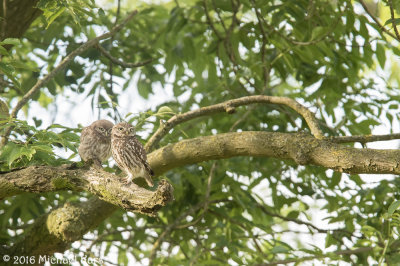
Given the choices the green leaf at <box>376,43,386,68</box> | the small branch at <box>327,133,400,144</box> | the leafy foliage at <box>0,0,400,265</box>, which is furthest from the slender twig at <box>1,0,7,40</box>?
the green leaf at <box>376,43,386,68</box>

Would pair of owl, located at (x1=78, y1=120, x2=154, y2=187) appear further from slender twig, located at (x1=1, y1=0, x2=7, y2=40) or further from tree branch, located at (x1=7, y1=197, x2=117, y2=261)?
slender twig, located at (x1=1, y1=0, x2=7, y2=40)

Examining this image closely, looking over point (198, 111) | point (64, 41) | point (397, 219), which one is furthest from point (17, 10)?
point (397, 219)

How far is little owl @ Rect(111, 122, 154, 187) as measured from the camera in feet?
12.4

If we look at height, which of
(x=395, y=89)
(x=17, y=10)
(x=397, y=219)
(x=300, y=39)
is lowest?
(x=397, y=219)

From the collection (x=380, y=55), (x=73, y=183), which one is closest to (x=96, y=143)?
(x=73, y=183)

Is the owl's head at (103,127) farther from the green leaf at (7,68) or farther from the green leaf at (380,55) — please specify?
the green leaf at (380,55)

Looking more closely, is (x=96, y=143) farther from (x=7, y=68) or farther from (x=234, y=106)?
(x=234, y=106)

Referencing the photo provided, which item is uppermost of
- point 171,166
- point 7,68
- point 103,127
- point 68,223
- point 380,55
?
point 7,68

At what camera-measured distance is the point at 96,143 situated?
4.27 meters

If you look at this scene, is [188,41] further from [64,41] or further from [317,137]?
[317,137]

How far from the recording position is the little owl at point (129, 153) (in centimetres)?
377

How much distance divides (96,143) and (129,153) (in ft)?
1.73

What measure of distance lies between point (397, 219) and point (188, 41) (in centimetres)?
335

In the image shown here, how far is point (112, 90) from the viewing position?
571 cm
